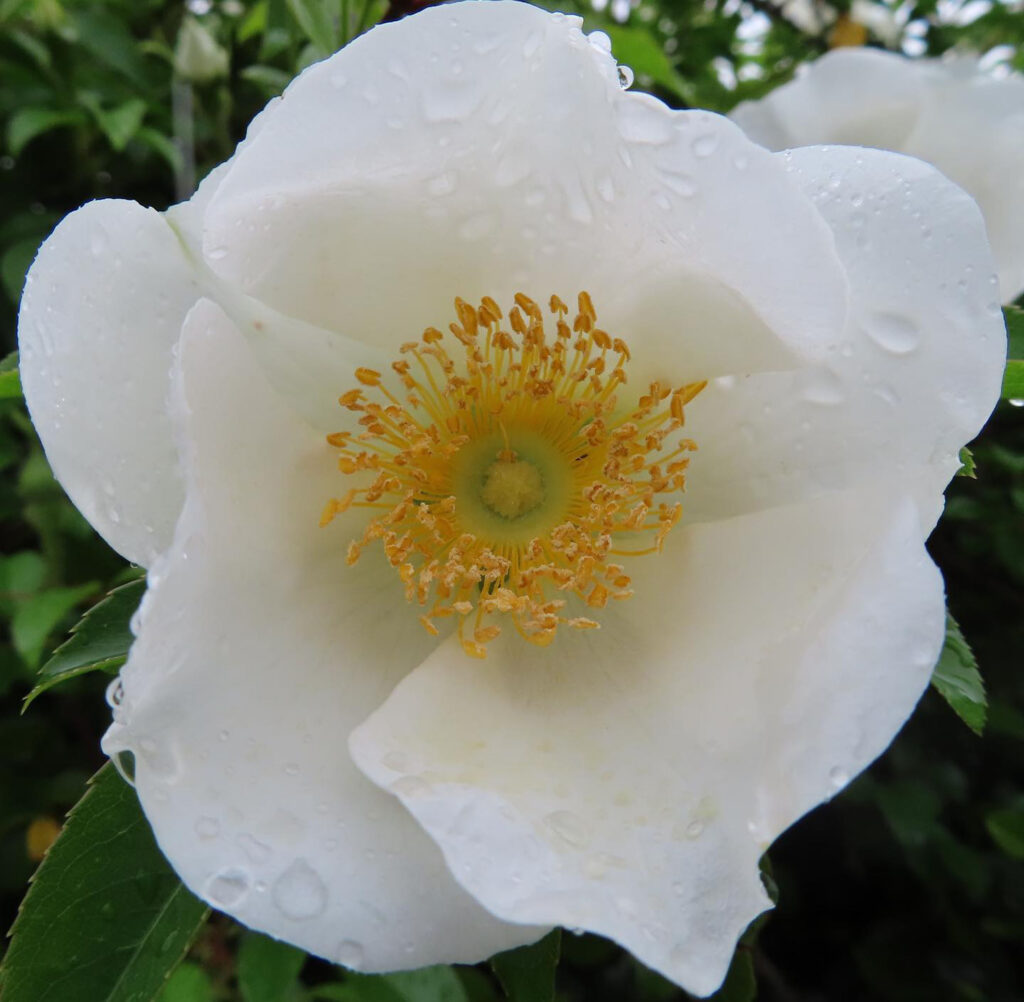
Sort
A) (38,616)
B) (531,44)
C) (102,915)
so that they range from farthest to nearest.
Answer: (38,616) < (102,915) < (531,44)

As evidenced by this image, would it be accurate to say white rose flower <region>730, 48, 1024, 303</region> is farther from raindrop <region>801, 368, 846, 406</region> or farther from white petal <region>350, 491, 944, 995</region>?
white petal <region>350, 491, 944, 995</region>

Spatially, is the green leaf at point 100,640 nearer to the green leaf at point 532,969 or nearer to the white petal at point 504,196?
the white petal at point 504,196

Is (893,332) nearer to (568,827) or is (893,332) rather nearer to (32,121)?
(568,827)

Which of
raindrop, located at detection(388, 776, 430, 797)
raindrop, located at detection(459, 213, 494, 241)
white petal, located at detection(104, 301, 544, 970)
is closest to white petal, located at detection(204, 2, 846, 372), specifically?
raindrop, located at detection(459, 213, 494, 241)

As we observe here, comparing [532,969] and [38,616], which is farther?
[38,616]

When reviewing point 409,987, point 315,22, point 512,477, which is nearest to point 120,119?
point 315,22

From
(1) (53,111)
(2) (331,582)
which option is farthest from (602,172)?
(1) (53,111)

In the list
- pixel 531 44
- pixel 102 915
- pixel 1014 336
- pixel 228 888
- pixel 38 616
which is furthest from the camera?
pixel 38 616
